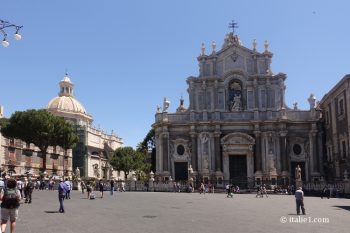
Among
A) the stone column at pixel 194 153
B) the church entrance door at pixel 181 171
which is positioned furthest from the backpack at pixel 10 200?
the church entrance door at pixel 181 171

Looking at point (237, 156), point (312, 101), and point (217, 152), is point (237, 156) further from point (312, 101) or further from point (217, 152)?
point (312, 101)

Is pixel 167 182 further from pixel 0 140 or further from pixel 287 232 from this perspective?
pixel 287 232

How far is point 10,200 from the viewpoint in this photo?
38.5 feet

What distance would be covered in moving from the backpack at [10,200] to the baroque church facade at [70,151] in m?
56.0

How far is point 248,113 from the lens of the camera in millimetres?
53844

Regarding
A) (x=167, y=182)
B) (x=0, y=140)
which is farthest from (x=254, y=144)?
(x=0, y=140)

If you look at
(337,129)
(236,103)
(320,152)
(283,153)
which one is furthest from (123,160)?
(337,129)

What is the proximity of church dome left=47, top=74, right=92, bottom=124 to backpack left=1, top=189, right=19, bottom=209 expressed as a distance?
77.2m

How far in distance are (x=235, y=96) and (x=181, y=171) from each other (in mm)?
10960

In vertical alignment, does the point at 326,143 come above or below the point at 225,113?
below

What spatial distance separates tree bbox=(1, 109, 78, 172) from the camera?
184 ft

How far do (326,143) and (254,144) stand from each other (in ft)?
26.1

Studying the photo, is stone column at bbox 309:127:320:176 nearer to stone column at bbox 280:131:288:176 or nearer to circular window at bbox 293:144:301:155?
circular window at bbox 293:144:301:155

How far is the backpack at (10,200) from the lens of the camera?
38.4 feet
